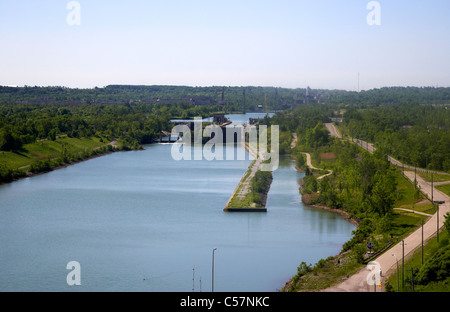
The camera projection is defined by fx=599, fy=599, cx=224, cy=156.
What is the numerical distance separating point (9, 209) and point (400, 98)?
43642 millimetres

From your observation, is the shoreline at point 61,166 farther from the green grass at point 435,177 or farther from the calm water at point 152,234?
the green grass at point 435,177

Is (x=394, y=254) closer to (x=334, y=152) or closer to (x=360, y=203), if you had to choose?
(x=360, y=203)

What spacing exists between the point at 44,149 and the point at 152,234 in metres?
13.8

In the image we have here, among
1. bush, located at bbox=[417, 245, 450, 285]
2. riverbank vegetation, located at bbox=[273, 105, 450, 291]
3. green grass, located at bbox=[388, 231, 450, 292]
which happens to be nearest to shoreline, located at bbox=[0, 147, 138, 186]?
riverbank vegetation, located at bbox=[273, 105, 450, 291]

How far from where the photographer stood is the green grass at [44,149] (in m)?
20.6

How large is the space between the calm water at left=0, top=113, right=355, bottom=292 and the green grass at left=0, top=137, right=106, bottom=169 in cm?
287

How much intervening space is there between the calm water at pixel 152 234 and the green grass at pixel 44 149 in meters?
2.87

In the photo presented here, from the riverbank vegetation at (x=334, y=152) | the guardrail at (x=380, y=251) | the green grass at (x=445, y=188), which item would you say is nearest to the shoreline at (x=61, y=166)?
the riverbank vegetation at (x=334, y=152)

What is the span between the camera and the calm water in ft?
28.3

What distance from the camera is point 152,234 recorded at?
11.1 metres

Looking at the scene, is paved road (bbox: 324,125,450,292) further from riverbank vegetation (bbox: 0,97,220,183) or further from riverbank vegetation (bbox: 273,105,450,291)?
riverbank vegetation (bbox: 0,97,220,183)

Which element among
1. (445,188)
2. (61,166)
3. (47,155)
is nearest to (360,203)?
(445,188)
